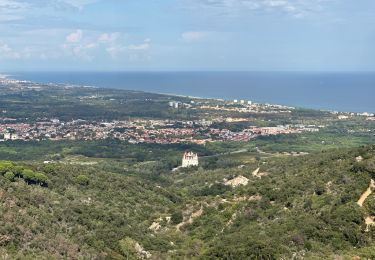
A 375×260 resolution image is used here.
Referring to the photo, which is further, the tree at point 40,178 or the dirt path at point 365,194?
the tree at point 40,178

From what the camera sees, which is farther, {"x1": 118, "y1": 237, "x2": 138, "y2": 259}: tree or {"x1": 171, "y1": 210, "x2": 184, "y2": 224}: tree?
{"x1": 171, "y1": 210, "x2": 184, "y2": 224}: tree

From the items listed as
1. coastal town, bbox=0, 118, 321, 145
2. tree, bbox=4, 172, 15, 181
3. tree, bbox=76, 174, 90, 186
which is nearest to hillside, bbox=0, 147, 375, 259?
tree, bbox=76, 174, 90, 186

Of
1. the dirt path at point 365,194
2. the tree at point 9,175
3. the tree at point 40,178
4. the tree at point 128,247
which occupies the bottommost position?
the tree at point 128,247

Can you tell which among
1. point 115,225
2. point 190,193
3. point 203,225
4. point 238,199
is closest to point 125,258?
point 115,225

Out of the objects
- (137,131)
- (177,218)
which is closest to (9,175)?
(177,218)

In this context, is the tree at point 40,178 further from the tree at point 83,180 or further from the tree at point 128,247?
the tree at point 128,247

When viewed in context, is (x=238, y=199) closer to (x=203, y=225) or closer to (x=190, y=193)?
(x=203, y=225)

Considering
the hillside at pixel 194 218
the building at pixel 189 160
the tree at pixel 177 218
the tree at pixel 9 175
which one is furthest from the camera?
the building at pixel 189 160

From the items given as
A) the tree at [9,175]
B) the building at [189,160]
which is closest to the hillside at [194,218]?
the tree at [9,175]

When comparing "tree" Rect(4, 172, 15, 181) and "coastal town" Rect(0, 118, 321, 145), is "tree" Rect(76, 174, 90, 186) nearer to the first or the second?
"tree" Rect(4, 172, 15, 181)
